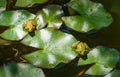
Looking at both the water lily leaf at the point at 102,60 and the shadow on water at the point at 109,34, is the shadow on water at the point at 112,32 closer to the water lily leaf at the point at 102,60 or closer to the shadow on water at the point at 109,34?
the shadow on water at the point at 109,34

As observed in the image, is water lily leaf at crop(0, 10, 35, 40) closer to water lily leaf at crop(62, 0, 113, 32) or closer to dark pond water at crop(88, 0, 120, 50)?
water lily leaf at crop(62, 0, 113, 32)

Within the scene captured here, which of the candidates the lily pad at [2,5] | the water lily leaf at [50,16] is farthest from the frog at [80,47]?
the lily pad at [2,5]

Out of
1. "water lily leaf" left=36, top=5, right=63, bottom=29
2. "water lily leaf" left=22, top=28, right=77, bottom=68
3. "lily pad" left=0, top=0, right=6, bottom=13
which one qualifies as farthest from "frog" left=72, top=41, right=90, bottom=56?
"lily pad" left=0, top=0, right=6, bottom=13

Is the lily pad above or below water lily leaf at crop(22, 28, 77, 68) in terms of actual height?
above

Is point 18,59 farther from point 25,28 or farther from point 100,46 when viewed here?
point 100,46

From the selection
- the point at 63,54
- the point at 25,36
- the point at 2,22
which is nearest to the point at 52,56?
the point at 63,54

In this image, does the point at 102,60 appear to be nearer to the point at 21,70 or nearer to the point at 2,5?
the point at 21,70
